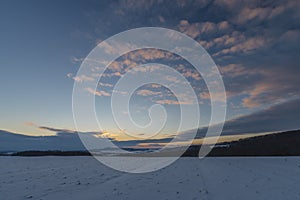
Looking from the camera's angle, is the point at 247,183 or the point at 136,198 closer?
the point at 136,198

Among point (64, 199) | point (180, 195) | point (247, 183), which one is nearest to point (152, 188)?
point (180, 195)

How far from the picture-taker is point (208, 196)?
35.0 feet

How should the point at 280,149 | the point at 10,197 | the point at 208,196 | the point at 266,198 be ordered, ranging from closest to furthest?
the point at 266,198 → the point at 208,196 → the point at 10,197 → the point at 280,149

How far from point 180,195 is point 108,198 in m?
3.28

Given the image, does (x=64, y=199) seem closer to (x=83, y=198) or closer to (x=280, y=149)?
(x=83, y=198)

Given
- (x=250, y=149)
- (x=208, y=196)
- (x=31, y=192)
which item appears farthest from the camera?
(x=250, y=149)

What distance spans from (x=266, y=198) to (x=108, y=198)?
6.78 metres

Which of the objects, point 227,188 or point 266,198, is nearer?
point 266,198

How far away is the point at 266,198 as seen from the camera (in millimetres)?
10000

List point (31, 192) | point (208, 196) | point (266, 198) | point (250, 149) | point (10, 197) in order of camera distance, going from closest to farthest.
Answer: point (266, 198) → point (208, 196) → point (10, 197) → point (31, 192) → point (250, 149)

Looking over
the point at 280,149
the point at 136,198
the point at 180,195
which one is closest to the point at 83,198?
the point at 136,198

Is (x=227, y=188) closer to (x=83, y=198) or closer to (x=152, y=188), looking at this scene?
(x=152, y=188)

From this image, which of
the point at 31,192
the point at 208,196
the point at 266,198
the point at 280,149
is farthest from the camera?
the point at 280,149

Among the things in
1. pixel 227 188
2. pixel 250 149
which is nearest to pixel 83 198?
pixel 227 188
